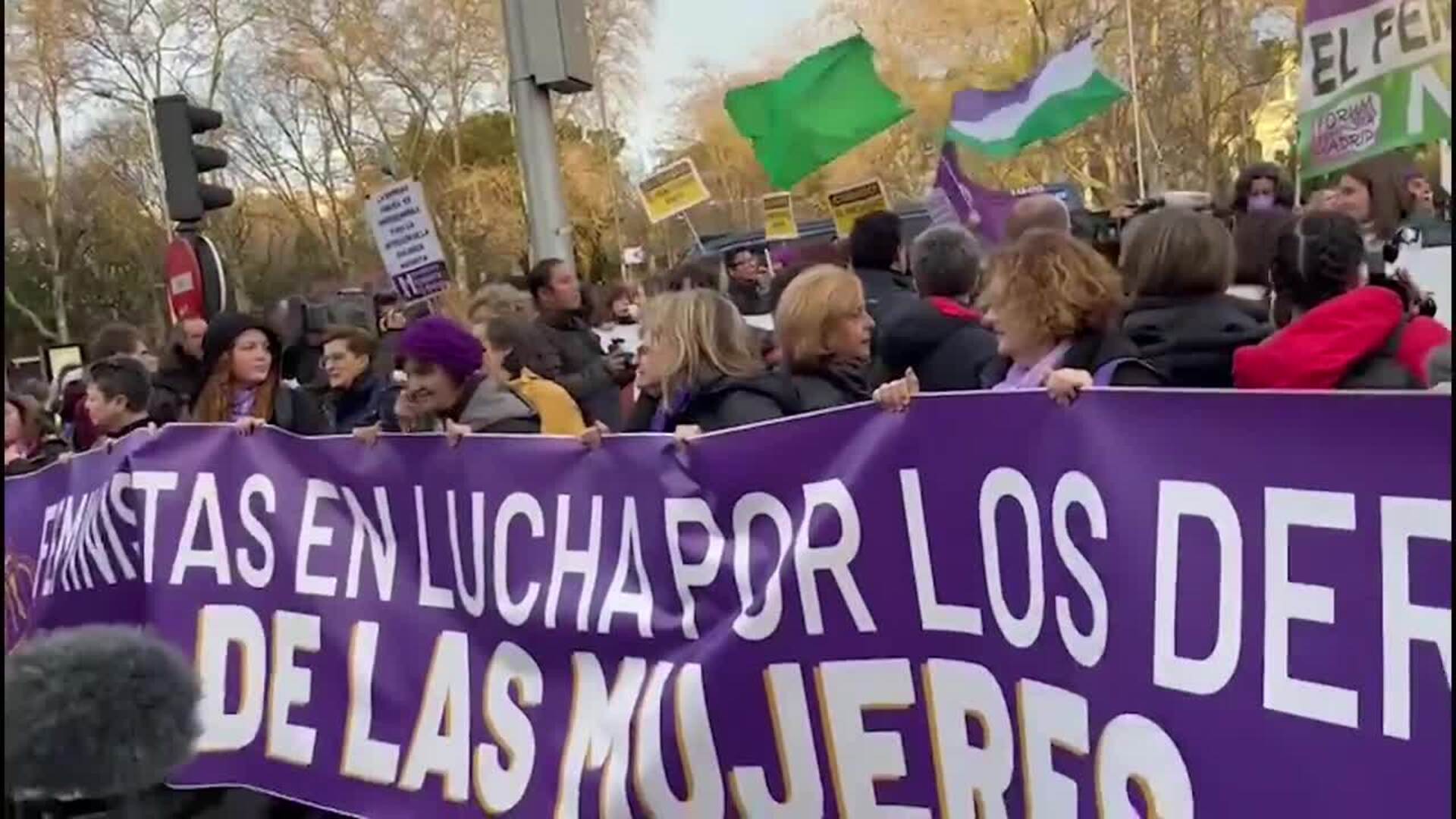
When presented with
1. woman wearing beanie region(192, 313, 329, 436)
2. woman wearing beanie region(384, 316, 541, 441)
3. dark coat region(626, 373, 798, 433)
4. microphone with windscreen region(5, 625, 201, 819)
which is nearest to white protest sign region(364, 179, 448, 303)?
woman wearing beanie region(192, 313, 329, 436)

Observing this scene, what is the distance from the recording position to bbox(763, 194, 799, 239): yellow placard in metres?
12.6

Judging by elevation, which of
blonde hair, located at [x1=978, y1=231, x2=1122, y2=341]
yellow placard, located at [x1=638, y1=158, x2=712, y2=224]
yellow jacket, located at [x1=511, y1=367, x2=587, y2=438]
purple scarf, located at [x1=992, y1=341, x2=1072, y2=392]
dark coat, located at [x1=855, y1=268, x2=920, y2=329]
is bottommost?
yellow jacket, located at [x1=511, y1=367, x2=587, y2=438]

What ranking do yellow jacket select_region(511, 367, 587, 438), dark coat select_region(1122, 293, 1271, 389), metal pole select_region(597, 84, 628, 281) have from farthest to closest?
metal pole select_region(597, 84, 628, 281) → yellow jacket select_region(511, 367, 587, 438) → dark coat select_region(1122, 293, 1271, 389)

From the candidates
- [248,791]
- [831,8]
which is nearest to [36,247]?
[831,8]

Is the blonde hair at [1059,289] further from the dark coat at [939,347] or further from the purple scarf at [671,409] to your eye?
the dark coat at [939,347]

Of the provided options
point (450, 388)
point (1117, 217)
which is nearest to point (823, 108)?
point (1117, 217)

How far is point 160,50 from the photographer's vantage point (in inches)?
1823

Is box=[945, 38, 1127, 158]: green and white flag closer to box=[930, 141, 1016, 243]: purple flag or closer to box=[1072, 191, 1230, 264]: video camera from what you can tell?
box=[930, 141, 1016, 243]: purple flag

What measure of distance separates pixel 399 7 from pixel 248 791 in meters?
45.3

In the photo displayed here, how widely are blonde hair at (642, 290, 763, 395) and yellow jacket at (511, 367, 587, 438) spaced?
694 mm

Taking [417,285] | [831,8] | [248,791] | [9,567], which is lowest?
[248,791]

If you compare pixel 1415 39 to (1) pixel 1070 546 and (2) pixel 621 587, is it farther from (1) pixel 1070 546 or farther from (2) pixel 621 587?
(2) pixel 621 587

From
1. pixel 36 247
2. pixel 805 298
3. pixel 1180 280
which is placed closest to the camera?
pixel 1180 280

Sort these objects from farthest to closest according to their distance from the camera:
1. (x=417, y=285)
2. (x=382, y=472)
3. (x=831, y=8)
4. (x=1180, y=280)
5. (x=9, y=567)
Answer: (x=831, y=8) → (x=417, y=285) → (x=9, y=567) → (x=382, y=472) → (x=1180, y=280)
